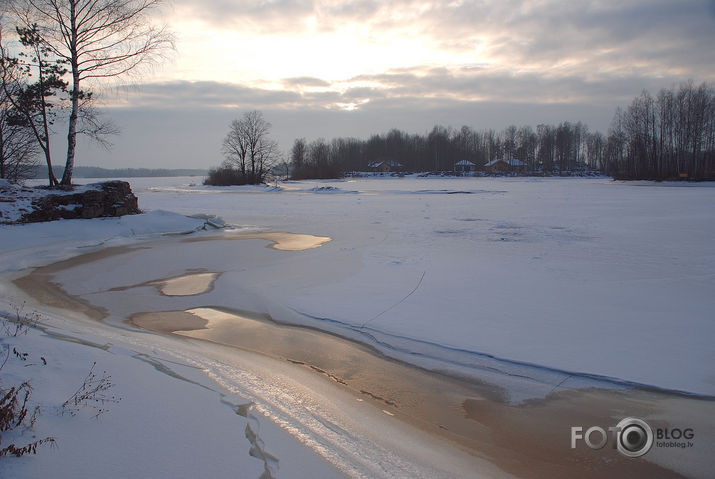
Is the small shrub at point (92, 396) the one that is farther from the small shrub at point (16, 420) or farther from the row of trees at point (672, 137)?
the row of trees at point (672, 137)

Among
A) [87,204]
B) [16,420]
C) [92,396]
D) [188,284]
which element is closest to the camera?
[16,420]

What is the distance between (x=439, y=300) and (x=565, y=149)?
4307 inches

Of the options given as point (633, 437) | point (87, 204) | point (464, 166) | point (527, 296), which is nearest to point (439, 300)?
point (527, 296)

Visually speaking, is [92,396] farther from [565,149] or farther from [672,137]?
[565,149]

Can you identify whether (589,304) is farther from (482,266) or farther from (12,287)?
(12,287)

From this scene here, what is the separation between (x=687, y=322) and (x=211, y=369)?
5.86 metres

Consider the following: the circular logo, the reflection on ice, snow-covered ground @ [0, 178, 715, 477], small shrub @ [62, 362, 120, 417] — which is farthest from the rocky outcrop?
the circular logo

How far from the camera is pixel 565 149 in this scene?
102312 mm

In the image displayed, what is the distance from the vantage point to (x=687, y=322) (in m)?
5.55

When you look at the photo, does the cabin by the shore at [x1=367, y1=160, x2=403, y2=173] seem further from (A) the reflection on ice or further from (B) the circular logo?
(B) the circular logo

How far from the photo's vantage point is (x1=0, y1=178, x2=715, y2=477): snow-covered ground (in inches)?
152

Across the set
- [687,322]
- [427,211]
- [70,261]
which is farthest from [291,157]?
[687,322]

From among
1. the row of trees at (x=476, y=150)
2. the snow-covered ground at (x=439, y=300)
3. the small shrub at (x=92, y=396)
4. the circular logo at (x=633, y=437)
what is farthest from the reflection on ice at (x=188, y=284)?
the row of trees at (x=476, y=150)

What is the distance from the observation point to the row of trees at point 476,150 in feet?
348
